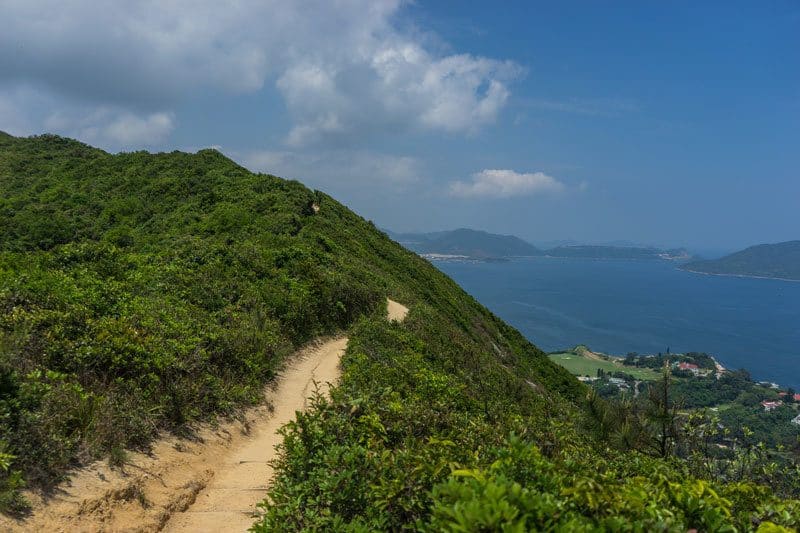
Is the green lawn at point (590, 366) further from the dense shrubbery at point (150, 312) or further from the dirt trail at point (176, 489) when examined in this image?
the dirt trail at point (176, 489)

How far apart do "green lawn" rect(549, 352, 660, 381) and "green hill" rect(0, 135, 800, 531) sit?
75999 mm

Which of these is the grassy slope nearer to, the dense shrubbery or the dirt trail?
the dense shrubbery

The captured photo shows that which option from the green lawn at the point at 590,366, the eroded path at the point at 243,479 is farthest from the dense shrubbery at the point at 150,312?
the green lawn at the point at 590,366

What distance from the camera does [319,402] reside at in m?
7.71

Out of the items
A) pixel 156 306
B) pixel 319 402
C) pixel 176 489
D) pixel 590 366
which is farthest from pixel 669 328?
pixel 176 489

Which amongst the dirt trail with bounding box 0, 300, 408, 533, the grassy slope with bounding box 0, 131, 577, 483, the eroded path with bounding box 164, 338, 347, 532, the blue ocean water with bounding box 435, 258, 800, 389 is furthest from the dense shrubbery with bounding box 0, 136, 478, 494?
the blue ocean water with bounding box 435, 258, 800, 389

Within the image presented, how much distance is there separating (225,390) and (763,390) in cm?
9664

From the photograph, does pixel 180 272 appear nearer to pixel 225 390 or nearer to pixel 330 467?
pixel 225 390

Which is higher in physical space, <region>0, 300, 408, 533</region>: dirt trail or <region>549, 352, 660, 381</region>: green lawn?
<region>0, 300, 408, 533</region>: dirt trail

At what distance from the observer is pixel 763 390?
3108 inches

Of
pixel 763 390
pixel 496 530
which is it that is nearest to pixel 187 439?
pixel 496 530

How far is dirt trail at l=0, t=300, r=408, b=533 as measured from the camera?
540cm

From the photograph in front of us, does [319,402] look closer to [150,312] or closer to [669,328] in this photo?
[150,312]

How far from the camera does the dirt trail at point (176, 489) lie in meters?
5.40
